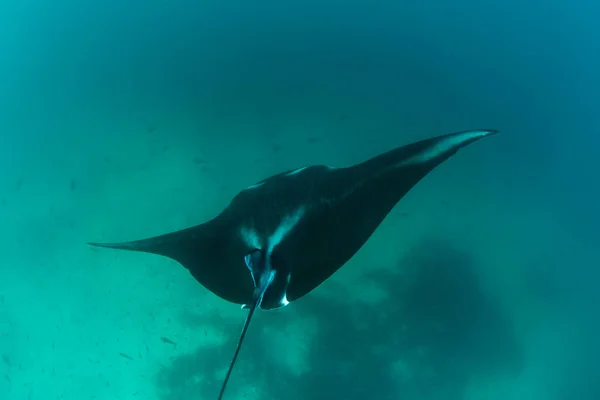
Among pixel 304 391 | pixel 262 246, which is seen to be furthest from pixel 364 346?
pixel 262 246

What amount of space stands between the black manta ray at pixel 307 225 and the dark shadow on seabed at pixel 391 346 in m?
7.69

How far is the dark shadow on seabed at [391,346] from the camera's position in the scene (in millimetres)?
10664

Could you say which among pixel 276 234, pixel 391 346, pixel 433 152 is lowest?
pixel 391 346

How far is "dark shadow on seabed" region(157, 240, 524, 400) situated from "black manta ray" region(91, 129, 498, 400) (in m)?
7.69

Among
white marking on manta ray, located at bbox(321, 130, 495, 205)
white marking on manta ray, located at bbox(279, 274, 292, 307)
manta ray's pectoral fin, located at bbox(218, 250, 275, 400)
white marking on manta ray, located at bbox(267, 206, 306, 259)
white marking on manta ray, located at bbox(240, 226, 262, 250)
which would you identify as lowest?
white marking on manta ray, located at bbox(279, 274, 292, 307)

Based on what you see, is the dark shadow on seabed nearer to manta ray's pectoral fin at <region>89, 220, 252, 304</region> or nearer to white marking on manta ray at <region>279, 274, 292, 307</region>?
manta ray's pectoral fin at <region>89, 220, 252, 304</region>

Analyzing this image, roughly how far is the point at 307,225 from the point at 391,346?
8955 mm

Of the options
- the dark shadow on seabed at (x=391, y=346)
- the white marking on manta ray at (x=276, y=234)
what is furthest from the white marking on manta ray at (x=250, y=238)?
the dark shadow on seabed at (x=391, y=346)

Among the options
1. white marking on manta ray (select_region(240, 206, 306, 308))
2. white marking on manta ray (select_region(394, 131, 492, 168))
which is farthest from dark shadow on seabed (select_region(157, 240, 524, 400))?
white marking on manta ray (select_region(394, 131, 492, 168))

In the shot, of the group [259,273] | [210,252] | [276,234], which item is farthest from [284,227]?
[210,252]

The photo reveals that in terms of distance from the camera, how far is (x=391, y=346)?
36.0 ft

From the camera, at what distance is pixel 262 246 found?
296 cm

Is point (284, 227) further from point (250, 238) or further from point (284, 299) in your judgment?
point (284, 299)

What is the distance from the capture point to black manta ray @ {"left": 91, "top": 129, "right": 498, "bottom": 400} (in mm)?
3021
